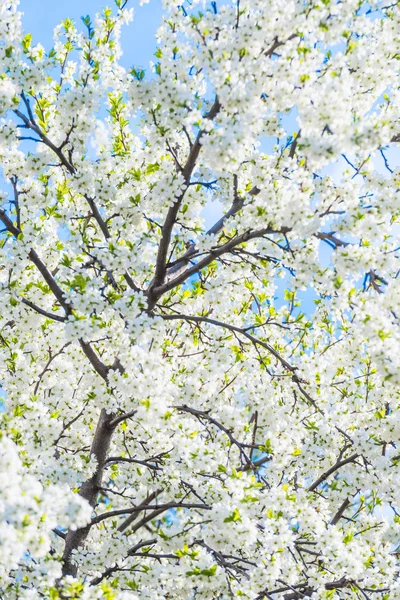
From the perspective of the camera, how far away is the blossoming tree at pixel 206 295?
5.79 metres

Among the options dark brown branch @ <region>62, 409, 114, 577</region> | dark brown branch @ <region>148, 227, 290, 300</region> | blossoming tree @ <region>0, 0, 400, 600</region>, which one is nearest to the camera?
blossoming tree @ <region>0, 0, 400, 600</region>

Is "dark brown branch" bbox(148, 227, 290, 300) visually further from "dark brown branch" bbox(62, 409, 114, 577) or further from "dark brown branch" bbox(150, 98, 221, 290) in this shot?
"dark brown branch" bbox(62, 409, 114, 577)

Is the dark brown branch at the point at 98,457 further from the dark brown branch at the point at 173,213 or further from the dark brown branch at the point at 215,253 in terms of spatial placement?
the dark brown branch at the point at 173,213

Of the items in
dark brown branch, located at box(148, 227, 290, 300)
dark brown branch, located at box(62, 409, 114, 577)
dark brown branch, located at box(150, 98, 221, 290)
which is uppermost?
dark brown branch, located at box(150, 98, 221, 290)

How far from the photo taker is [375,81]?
24.8 feet

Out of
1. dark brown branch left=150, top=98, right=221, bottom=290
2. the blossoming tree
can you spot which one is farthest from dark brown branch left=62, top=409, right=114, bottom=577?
dark brown branch left=150, top=98, right=221, bottom=290

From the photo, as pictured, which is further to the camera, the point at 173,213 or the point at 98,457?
the point at 98,457

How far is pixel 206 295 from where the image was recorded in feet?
28.9

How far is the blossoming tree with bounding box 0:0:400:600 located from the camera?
579 centimetres

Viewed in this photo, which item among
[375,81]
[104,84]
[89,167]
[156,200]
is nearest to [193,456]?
[156,200]

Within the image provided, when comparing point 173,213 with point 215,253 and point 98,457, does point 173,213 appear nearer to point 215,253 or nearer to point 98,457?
point 215,253

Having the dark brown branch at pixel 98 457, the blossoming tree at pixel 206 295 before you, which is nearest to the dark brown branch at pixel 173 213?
the blossoming tree at pixel 206 295

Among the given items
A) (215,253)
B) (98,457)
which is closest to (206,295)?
(215,253)

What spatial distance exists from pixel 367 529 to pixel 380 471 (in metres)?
1.32
